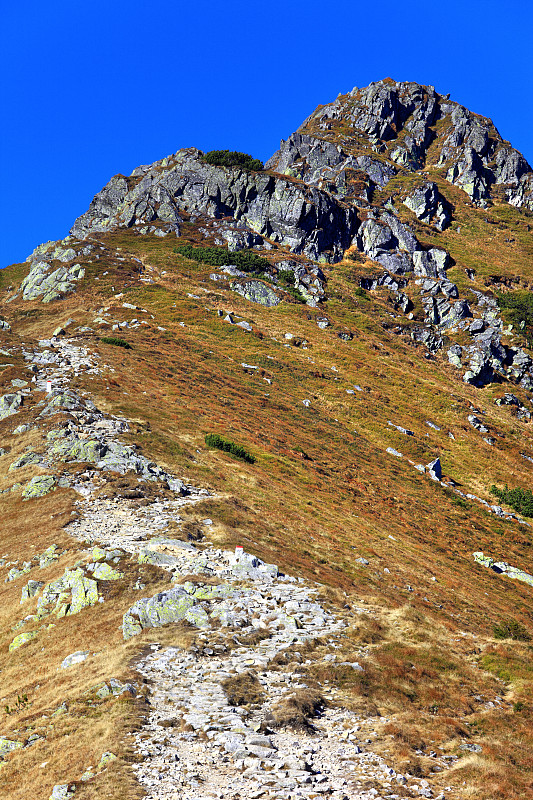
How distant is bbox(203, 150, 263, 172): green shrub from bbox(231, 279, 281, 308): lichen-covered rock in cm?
4980

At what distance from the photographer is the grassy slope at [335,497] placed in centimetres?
1407

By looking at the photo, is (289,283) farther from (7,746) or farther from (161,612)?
(7,746)

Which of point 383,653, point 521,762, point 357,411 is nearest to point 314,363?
point 357,411

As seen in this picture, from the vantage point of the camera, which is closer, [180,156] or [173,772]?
[173,772]

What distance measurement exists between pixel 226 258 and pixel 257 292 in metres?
15.1

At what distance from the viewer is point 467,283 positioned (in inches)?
4781

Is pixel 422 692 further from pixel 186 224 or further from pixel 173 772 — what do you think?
pixel 186 224

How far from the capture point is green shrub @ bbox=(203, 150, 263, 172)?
133 meters

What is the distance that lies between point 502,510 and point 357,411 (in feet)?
69.3

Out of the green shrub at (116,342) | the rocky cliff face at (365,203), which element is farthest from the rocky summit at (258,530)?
the green shrub at (116,342)

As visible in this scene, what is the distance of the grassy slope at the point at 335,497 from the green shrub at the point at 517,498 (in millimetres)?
2722

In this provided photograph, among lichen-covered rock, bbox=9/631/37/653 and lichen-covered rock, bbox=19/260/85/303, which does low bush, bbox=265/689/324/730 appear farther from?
lichen-covered rock, bbox=19/260/85/303

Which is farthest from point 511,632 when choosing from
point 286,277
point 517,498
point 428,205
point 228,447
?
point 428,205

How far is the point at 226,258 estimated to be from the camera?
109m
